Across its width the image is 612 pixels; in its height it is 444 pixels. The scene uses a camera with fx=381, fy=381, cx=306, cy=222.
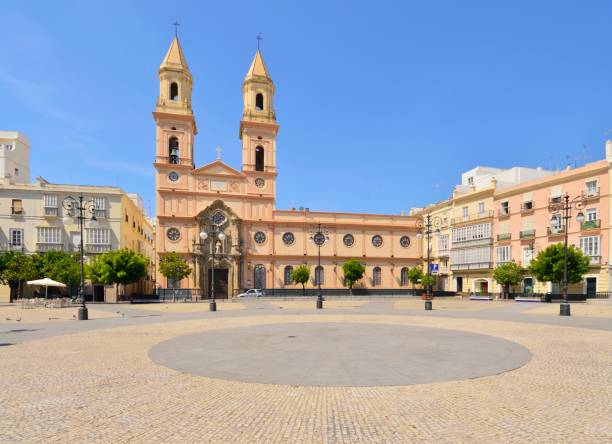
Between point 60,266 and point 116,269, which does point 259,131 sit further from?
point 60,266

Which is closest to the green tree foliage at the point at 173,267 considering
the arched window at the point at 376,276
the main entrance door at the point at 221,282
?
the main entrance door at the point at 221,282

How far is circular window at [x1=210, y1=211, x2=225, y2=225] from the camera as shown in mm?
49188

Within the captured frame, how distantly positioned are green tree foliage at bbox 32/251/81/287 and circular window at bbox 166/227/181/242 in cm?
1017

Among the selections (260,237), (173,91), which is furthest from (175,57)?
(260,237)

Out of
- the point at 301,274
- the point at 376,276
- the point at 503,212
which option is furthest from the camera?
the point at 376,276

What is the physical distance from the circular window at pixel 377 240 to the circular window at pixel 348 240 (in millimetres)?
3259

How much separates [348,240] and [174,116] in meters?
28.6

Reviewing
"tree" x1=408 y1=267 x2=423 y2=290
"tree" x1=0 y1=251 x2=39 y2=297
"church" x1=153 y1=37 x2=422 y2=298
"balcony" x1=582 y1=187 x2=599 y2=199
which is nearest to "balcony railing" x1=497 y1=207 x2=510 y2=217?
"balcony" x1=582 y1=187 x2=599 y2=199

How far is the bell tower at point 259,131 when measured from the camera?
51.5m

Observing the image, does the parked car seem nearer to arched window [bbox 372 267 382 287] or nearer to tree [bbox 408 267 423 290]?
arched window [bbox 372 267 382 287]

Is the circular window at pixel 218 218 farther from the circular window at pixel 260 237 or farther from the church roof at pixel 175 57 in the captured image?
the church roof at pixel 175 57

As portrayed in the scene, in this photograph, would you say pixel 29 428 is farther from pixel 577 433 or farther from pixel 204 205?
pixel 204 205

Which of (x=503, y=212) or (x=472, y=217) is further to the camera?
(x=472, y=217)

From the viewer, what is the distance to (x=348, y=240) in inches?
2137
